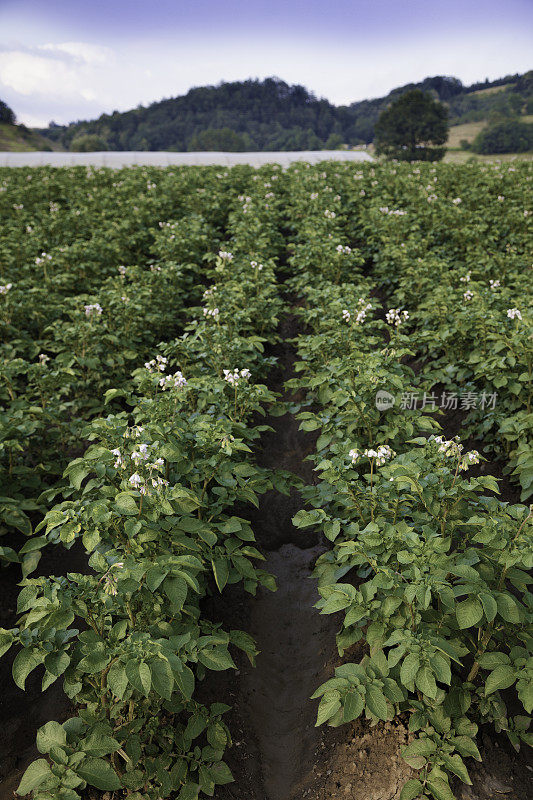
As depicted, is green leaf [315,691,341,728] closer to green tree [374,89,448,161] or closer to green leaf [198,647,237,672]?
green leaf [198,647,237,672]

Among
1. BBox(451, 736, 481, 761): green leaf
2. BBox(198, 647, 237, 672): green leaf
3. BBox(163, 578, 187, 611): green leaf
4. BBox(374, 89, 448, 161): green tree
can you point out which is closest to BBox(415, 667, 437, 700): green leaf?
BBox(451, 736, 481, 761): green leaf

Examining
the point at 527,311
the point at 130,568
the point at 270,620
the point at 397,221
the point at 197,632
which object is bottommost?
the point at 270,620

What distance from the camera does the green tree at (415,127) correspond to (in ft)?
160

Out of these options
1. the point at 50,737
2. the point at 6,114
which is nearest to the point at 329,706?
the point at 50,737

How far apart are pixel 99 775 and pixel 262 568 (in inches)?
89.9

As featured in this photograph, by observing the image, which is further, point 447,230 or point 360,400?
point 447,230

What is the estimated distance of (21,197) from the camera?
477 inches

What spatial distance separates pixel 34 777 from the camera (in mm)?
1938

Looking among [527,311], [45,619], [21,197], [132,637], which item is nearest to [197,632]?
[132,637]

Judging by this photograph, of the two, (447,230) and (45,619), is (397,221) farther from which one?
(45,619)

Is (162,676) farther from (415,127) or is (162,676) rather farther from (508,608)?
(415,127)

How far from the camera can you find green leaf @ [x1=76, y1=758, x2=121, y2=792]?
77.1 inches

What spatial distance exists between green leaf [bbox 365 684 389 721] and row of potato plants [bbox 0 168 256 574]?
1.97 metres

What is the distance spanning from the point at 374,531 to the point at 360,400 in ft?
4.37
